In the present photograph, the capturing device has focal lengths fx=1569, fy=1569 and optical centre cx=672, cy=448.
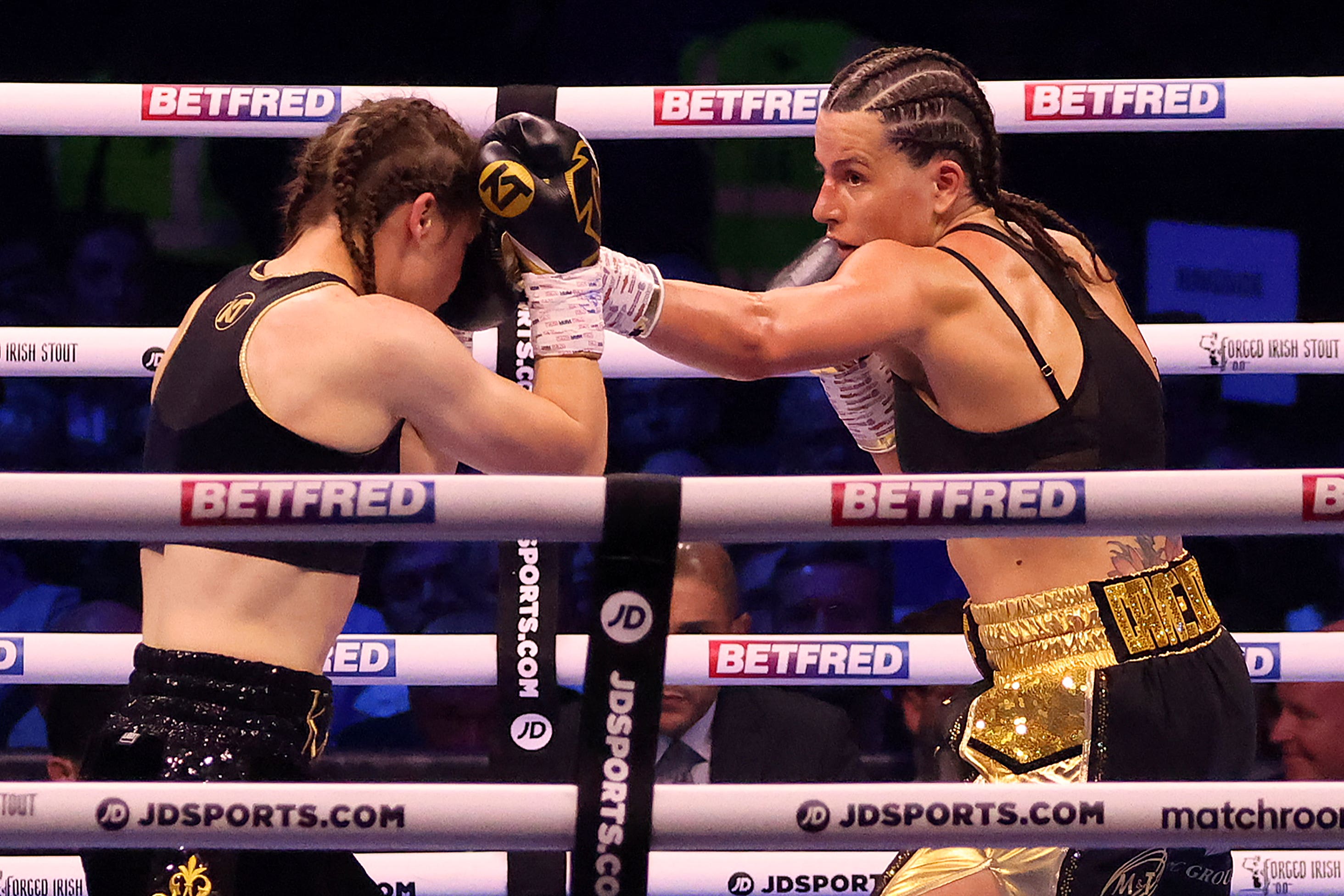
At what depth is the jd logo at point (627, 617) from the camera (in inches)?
61.3

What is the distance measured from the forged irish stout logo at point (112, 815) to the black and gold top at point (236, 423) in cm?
64

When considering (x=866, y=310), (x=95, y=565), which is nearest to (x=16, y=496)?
(x=866, y=310)

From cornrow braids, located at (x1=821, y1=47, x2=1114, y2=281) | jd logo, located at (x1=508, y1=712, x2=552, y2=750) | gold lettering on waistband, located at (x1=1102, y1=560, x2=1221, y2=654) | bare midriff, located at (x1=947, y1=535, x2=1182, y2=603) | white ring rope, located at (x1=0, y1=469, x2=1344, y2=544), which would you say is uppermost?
cornrow braids, located at (x1=821, y1=47, x2=1114, y2=281)

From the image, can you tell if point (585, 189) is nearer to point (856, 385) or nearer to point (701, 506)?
point (856, 385)

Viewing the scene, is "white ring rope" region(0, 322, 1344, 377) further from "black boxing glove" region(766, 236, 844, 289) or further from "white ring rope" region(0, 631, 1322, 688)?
"white ring rope" region(0, 631, 1322, 688)

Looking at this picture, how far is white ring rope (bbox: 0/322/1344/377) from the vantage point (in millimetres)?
2881

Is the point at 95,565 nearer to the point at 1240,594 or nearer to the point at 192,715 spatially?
the point at 192,715

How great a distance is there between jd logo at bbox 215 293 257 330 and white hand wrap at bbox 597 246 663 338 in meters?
0.53

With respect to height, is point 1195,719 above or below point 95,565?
below

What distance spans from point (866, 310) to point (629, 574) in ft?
2.96

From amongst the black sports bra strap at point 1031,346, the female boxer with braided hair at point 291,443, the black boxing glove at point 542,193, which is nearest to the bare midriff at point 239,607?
the female boxer with braided hair at point 291,443

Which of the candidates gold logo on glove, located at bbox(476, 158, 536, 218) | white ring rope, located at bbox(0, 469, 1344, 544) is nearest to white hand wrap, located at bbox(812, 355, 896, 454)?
gold logo on glove, located at bbox(476, 158, 536, 218)

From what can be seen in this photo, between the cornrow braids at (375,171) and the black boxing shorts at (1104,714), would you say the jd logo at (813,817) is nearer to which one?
the black boxing shorts at (1104,714)

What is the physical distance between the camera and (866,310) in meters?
2.33
